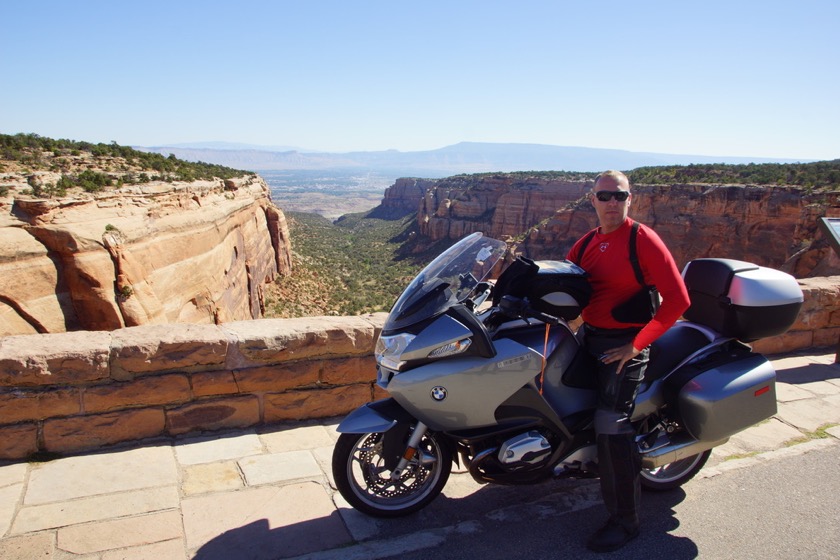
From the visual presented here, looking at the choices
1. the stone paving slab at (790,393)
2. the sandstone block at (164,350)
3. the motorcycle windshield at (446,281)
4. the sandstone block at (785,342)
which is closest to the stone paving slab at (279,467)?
the sandstone block at (164,350)

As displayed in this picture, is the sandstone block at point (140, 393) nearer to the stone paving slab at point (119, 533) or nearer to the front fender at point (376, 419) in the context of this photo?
the stone paving slab at point (119, 533)

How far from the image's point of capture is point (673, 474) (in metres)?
3.76

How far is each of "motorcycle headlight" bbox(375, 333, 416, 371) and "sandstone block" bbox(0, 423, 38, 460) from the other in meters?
2.56

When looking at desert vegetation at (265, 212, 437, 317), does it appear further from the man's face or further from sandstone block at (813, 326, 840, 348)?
the man's face

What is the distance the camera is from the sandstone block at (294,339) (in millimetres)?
4375

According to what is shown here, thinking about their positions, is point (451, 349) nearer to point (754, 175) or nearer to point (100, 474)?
point (100, 474)

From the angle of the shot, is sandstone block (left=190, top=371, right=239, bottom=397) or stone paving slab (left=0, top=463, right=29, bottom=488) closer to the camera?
stone paving slab (left=0, top=463, right=29, bottom=488)

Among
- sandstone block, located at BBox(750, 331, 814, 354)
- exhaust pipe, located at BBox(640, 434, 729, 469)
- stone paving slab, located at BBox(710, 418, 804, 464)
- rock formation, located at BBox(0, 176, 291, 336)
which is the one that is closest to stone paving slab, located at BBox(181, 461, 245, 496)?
exhaust pipe, located at BBox(640, 434, 729, 469)

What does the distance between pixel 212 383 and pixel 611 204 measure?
316cm

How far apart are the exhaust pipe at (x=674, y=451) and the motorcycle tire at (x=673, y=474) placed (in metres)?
0.24

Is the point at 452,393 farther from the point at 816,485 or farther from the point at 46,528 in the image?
the point at 816,485

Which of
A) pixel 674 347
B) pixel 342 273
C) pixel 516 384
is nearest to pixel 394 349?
pixel 516 384

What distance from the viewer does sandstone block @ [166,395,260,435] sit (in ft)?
13.9

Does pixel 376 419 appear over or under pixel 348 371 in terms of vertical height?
over
